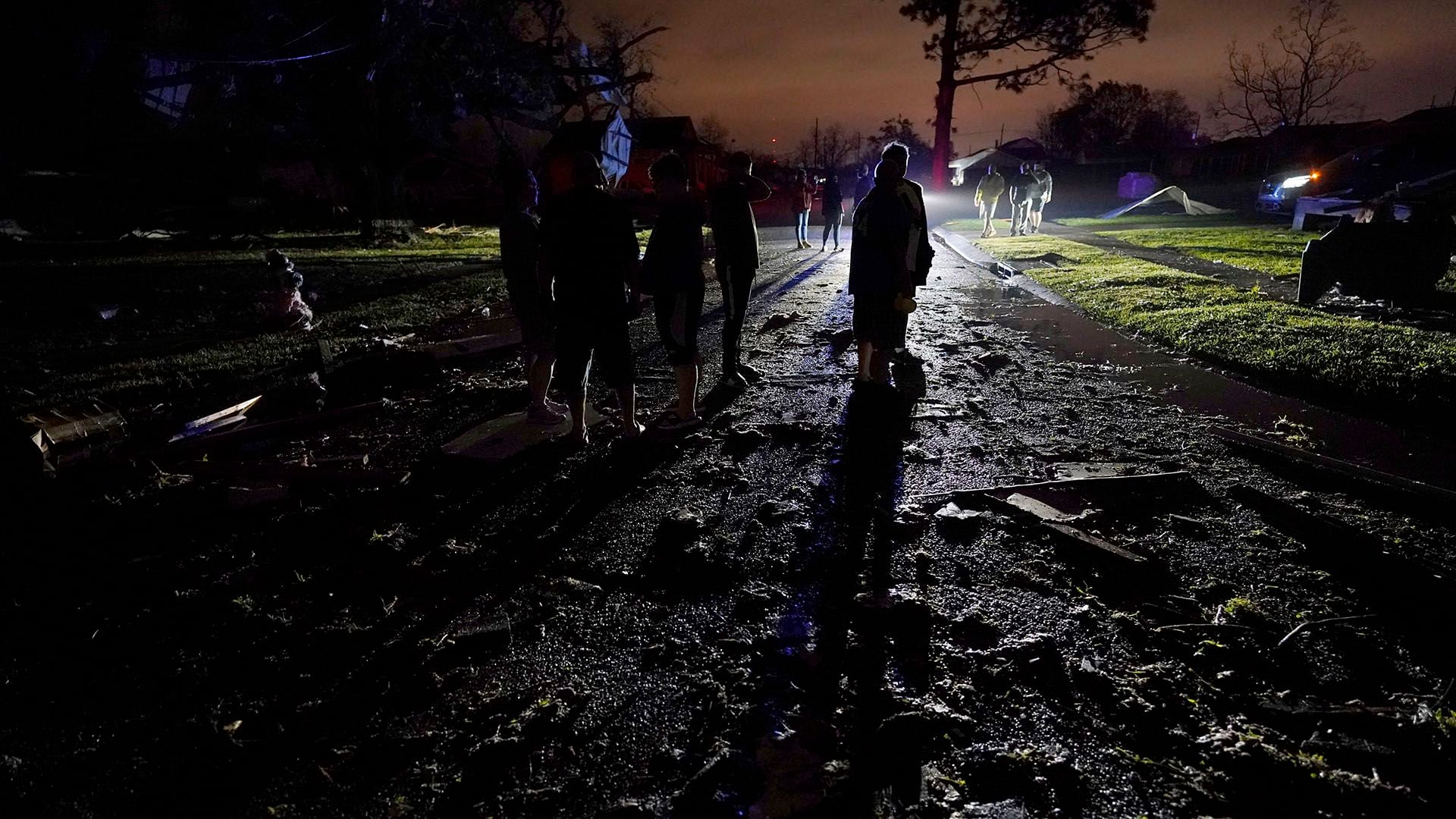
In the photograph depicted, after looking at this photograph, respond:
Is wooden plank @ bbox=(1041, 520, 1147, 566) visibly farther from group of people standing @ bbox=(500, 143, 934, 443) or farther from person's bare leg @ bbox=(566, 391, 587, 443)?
person's bare leg @ bbox=(566, 391, 587, 443)

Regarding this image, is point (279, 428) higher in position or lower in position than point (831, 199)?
lower

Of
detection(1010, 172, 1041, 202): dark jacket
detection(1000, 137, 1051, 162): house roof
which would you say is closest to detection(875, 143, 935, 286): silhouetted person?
detection(1010, 172, 1041, 202): dark jacket

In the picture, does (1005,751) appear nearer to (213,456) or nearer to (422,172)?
(213,456)

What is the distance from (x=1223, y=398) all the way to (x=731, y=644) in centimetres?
504

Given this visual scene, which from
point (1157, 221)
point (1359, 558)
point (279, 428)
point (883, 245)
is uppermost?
point (1157, 221)

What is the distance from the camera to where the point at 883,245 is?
17.5 ft

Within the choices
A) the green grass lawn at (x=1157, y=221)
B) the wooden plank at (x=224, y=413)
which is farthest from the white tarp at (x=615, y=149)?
the wooden plank at (x=224, y=413)

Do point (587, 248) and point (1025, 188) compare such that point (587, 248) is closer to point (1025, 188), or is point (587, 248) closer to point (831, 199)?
point (831, 199)

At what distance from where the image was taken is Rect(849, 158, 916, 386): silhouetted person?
5.24 meters

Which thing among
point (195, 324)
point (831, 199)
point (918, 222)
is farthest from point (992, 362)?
point (831, 199)

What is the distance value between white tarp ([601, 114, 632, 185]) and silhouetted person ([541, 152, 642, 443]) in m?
26.7

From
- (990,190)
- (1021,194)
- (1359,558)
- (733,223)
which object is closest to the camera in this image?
(1359,558)

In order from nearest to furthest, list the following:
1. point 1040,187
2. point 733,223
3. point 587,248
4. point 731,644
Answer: point 731,644, point 587,248, point 733,223, point 1040,187

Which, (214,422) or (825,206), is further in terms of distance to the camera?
(825,206)
